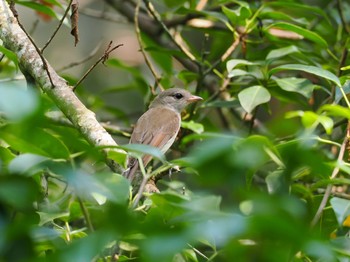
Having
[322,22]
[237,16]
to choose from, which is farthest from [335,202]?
[322,22]

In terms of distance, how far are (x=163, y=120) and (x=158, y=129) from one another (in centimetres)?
12

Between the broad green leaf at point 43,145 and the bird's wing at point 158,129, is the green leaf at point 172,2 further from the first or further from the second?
the broad green leaf at point 43,145

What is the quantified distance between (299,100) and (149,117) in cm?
135

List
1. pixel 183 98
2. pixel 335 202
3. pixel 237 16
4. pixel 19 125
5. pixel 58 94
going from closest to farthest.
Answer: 1. pixel 19 125
2. pixel 335 202
3. pixel 58 94
4. pixel 237 16
5. pixel 183 98

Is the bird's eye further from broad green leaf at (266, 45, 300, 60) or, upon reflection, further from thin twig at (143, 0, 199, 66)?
broad green leaf at (266, 45, 300, 60)

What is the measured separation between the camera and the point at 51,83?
3.87 metres

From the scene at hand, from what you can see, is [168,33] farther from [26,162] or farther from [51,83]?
[26,162]

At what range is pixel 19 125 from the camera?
1.28m

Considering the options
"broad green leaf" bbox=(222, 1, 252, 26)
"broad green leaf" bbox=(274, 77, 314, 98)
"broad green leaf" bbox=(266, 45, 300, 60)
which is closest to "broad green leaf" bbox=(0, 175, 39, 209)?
"broad green leaf" bbox=(274, 77, 314, 98)

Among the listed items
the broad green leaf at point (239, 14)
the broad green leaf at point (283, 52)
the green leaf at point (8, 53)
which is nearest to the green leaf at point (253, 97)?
the broad green leaf at point (283, 52)

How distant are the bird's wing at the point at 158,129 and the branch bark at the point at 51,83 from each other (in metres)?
1.63

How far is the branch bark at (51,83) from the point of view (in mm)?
3691

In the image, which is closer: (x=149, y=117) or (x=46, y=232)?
(x=46, y=232)

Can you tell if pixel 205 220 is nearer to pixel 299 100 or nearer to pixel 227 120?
pixel 299 100
